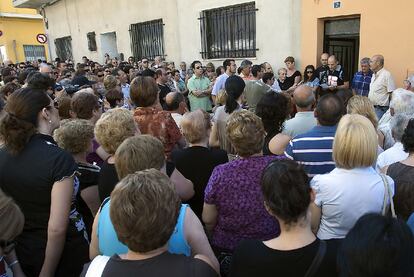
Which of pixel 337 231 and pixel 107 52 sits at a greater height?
pixel 107 52

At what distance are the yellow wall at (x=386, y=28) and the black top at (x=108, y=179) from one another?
21.6 ft

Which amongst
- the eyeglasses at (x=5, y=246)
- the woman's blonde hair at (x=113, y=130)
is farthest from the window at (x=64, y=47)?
the eyeglasses at (x=5, y=246)

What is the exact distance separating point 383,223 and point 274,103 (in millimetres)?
2205

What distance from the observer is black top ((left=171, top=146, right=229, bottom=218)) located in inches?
113

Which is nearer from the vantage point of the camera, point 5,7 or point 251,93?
point 251,93

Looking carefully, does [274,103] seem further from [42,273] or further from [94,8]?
[94,8]

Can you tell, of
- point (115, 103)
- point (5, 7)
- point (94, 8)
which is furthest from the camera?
point (5, 7)

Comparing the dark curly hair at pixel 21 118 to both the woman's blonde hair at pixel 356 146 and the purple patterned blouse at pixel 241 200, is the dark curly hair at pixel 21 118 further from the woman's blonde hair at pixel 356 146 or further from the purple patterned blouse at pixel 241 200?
the woman's blonde hair at pixel 356 146

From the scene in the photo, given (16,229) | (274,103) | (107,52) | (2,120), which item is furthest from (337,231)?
(107,52)

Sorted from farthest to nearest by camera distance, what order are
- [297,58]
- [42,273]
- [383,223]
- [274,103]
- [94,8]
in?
1. [94,8]
2. [297,58]
3. [274,103]
4. [42,273]
5. [383,223]

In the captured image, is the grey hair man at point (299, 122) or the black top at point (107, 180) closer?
the black top at point (107, 180)

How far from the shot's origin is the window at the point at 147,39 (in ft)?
46.7

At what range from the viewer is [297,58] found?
9.44 metres

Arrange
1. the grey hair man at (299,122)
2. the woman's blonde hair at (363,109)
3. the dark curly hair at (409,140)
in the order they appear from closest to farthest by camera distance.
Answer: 1. the dark curly hair at (409,140)
2. the grey hair man at (299,122)
3. the woman's blonde hair at (363,109)
